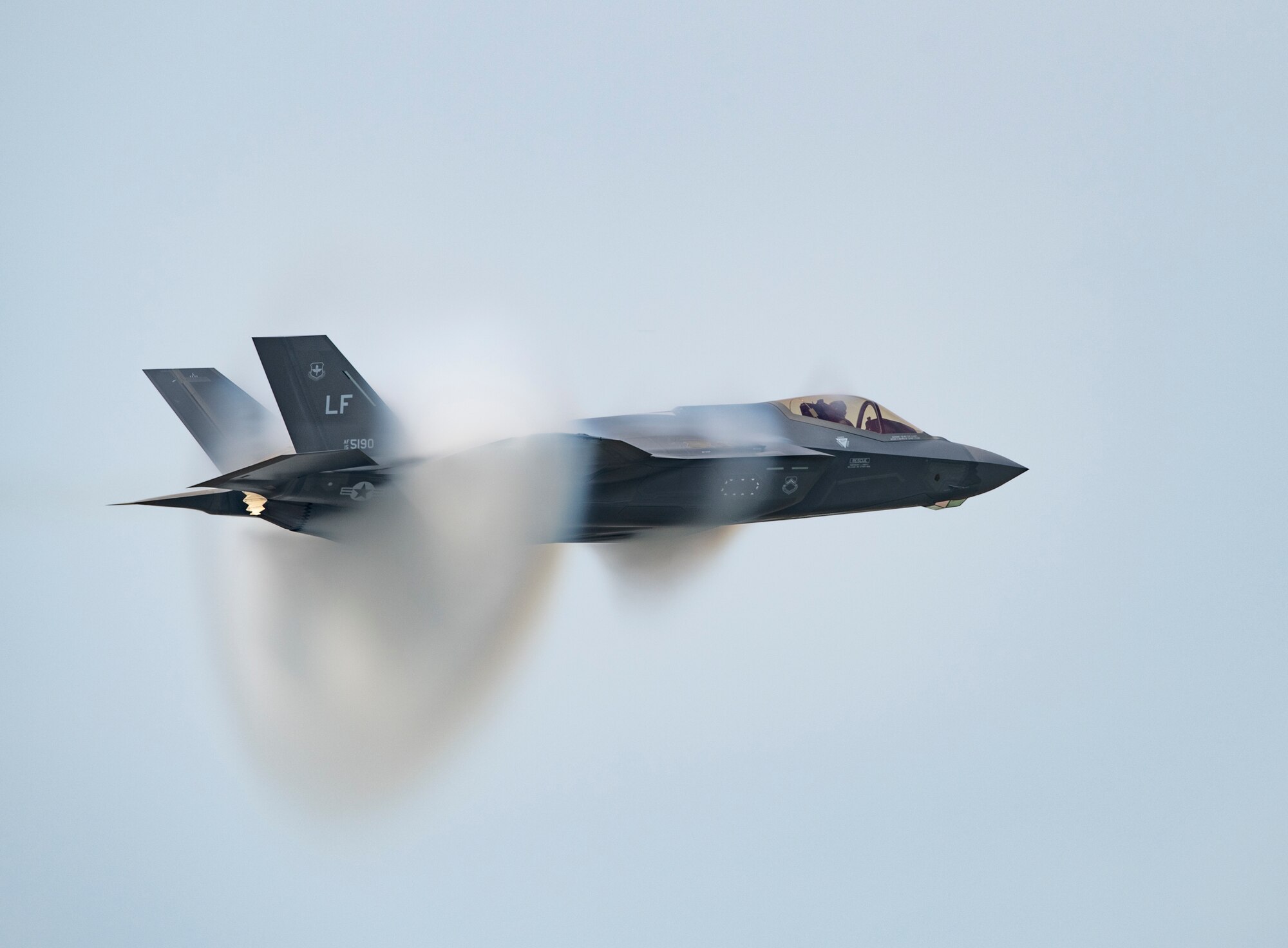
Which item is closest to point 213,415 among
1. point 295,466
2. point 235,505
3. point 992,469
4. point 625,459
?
point 235,505

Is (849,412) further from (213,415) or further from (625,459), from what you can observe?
(213,415)

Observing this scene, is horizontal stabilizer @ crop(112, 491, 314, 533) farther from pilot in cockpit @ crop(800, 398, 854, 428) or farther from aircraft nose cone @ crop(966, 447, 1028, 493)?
aircraft nose cone @ crop(966, 447, 1028, 493)

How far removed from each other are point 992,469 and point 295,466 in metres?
14.9

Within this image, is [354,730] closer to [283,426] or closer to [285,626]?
[285,626]

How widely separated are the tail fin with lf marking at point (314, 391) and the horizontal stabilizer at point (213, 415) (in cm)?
329

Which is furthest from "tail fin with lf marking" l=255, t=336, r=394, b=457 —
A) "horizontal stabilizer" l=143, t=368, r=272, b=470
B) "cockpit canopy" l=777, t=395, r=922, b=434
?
"cockpit canopy" l=777, t=395, r=922, b=434

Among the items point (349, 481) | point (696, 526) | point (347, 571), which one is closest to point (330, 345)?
point (349, 481)

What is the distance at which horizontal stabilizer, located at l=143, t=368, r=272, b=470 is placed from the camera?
3438 cm

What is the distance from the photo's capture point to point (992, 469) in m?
34.9

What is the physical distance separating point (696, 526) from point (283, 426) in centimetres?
929

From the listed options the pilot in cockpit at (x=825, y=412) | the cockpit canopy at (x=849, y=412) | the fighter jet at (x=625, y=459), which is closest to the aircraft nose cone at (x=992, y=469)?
the fighter jet at (x=625, y=459)

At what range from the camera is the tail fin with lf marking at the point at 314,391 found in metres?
31.3

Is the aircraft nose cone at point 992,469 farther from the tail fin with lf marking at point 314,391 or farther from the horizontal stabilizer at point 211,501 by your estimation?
the horizontal stabilizer at point 211,501

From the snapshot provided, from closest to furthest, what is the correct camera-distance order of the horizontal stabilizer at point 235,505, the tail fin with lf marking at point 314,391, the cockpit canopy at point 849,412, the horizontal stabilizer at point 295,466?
the horizontal stabilizer at point 295,466 → the horizontal stabilizer at point 235,505 → the tail fin with lf marking at point 314,391 → the cockpit canopy at point 849,412
